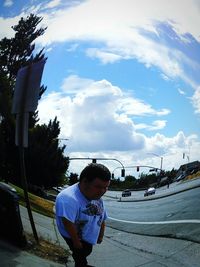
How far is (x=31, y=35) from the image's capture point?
143ft

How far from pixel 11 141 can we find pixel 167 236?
90.6 ft

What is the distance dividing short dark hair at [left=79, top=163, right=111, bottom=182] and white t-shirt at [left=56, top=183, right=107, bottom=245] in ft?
0.51

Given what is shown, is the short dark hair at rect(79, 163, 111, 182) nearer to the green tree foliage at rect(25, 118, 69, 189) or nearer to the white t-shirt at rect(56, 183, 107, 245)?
the white t-shirt at rect(56, 183, 107, 245)

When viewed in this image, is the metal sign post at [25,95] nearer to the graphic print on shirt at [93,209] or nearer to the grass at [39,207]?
the graphic print on shirt at [93,209]

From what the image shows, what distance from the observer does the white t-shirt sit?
3.98m

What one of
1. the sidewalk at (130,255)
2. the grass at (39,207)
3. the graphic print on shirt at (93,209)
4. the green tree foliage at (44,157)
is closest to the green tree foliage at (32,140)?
the green tree foliage at (44,157)

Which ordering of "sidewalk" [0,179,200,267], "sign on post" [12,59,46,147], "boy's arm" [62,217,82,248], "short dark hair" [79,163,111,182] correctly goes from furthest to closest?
"sign on post" [12,59,46,147], "sidewalk" [0,179,200,267], "short dark hair" [79,163,111,182], "boy's arm" [62,217,82,248]

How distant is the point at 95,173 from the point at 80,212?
36 centimetres

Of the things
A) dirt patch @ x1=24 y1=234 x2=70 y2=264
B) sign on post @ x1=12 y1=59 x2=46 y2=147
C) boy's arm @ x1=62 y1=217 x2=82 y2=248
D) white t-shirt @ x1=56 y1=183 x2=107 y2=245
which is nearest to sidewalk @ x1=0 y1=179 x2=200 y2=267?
dirt patch @ x1=24 y1=234 x2=70 y2=264

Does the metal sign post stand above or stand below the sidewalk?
above

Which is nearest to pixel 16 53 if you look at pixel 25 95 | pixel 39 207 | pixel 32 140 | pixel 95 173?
pixel 32 140

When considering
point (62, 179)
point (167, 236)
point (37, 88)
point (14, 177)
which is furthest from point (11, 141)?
point (37, 88)

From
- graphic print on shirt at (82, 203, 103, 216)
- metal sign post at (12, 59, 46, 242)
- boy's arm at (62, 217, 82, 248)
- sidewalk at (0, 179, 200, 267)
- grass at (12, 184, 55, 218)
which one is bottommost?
grass at (12, 184, 55, 218)

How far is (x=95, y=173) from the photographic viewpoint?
13.4 feet
